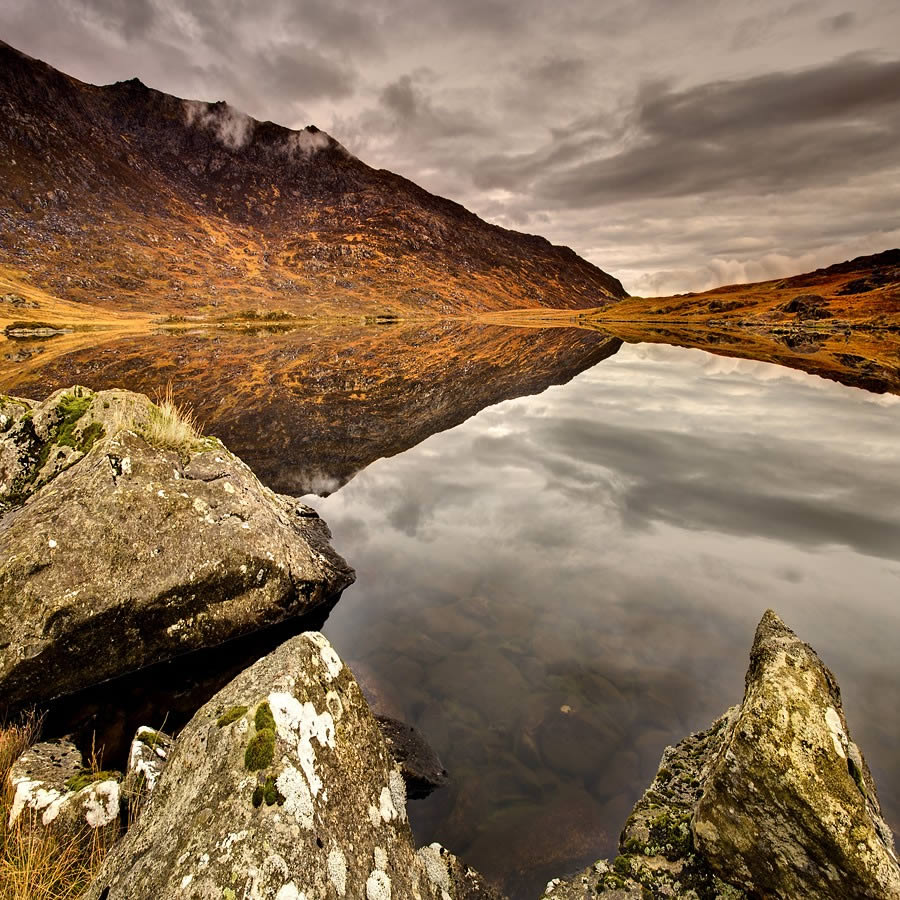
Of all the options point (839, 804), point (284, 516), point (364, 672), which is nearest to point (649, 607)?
point (364, 672)

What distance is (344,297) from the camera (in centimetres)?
14712

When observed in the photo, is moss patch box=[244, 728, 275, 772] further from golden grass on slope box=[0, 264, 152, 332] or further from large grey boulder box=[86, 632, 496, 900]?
golden grass on slope box=[0, 264, 152, 332]

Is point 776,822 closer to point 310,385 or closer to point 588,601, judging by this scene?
point 588,601

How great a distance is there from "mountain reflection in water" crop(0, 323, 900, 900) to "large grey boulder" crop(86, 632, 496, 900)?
2.61 metres

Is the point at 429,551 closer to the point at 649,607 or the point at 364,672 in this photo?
the point at 364,672

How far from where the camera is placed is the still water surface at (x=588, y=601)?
6723 millimetres

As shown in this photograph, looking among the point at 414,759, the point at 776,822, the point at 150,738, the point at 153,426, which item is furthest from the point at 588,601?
the point at 153,426

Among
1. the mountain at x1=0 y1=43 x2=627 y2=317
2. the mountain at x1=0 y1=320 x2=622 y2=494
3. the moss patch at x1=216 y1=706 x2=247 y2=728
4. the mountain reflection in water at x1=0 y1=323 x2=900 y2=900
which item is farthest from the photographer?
the mountain at x1=0 y1=43 x2=627 y2=317

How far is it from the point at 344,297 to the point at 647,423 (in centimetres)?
13699

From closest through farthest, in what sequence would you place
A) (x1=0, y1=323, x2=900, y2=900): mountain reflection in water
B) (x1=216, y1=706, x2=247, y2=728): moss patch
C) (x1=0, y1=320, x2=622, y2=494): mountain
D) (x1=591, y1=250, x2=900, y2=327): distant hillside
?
1. (x1=216, y1=706, x2=247, y2=728): moss patch
2. (x1=0, y1=323, x2=900, y2=900): mountain reflection in water
3. (x1=0, y1=320, x2=622, y2=494): mountain
4. (x1=591, y1=250, x2=900, y2=327): distant hillside

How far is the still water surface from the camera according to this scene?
22.1 ft

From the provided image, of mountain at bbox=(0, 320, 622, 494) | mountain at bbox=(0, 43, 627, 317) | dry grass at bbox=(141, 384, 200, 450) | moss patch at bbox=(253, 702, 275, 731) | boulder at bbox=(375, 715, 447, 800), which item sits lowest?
boulder at bbox=(375, 715, 447, 800)

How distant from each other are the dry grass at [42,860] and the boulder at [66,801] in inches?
1.8

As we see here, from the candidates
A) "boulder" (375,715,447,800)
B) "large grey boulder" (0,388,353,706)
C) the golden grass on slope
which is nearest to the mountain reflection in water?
"boulder" (375,715,447,800)
